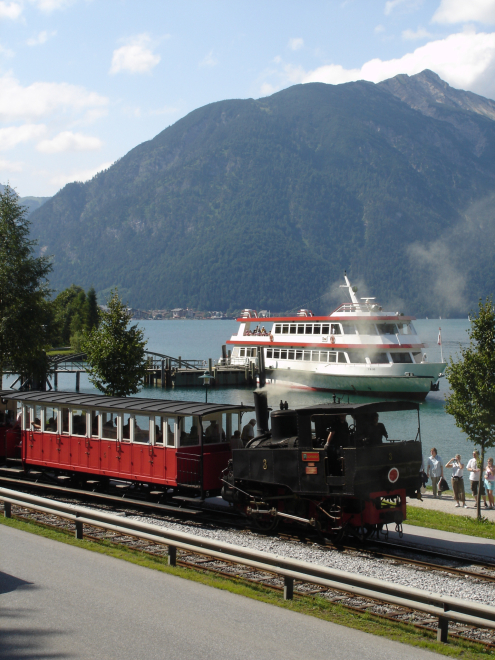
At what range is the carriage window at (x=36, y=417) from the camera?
18938 millimetres

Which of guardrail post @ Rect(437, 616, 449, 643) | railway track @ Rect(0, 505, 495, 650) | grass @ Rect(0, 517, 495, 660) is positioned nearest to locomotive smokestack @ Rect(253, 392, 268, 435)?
railway track @ Rect(0, 505, 495, 650)

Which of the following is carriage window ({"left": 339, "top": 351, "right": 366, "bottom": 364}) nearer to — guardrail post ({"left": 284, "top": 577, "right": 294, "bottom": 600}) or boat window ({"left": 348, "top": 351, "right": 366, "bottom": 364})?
boat window ({"left": 348, "top": 351, "right": 366, "bottom": 364})

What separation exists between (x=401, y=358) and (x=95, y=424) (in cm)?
4202

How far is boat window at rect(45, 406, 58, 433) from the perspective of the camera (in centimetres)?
1848

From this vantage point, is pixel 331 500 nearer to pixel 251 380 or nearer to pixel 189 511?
pixel 189 511

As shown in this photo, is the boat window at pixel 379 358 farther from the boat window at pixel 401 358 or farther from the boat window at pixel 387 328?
the boat window at pixel 387 328

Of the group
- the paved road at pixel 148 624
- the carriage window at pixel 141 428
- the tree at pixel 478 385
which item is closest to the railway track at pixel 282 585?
the paved road at pixel 148 624

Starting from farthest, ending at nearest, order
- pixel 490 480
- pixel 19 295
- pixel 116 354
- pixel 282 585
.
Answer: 1. pixel 19 295
2. pixel 116 354
3. pixel 490 480
4. pixel 282 585

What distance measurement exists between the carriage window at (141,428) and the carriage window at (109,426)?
814 millimetres

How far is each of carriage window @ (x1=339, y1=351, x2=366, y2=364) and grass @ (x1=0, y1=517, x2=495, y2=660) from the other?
45.7 m

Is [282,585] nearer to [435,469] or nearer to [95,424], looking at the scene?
[95,424]

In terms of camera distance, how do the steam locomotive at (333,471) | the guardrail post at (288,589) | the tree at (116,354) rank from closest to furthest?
the guardrail post at (288,589)
the steam locomotive at (333,471)
the tree at (116,354)

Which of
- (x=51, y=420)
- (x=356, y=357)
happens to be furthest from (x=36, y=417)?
(x=356, y=357)

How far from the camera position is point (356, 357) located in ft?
185
